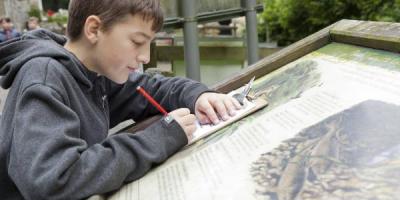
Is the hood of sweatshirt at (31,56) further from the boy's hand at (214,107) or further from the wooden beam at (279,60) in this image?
the wooden beam at (279,60)

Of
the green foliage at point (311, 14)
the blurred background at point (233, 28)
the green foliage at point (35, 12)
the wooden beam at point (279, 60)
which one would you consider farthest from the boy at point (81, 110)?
the green foliage at point (35, 12)

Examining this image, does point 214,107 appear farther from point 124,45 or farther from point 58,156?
point 58,156

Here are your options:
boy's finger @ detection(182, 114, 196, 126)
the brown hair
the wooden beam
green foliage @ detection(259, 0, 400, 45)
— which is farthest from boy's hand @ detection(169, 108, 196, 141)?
green foliage @ detection(259, 0, 400, 45)

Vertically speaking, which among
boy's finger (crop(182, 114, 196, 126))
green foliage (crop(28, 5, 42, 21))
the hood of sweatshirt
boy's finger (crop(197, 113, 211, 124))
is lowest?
green foliage (crop(28, 5, 42, 21))

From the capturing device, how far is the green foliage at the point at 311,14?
743cm

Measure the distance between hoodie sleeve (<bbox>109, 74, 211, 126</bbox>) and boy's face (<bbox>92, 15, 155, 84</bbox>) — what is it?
40 cm

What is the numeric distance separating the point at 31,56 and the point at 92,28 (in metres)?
0.23

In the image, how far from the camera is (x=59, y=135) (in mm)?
1295

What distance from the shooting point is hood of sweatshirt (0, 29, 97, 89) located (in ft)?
5.00

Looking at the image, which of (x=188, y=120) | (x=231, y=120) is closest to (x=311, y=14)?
(x=231, y=120)

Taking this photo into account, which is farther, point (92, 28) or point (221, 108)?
point (221, 108)

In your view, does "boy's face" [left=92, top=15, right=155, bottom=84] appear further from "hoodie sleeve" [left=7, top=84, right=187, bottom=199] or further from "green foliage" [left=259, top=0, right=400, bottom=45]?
"green foliage" [left=259, top=0, right=400, bottom=45]

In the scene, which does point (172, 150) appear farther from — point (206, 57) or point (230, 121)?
point (206, 57)

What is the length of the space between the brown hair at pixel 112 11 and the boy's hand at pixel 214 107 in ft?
1.16
